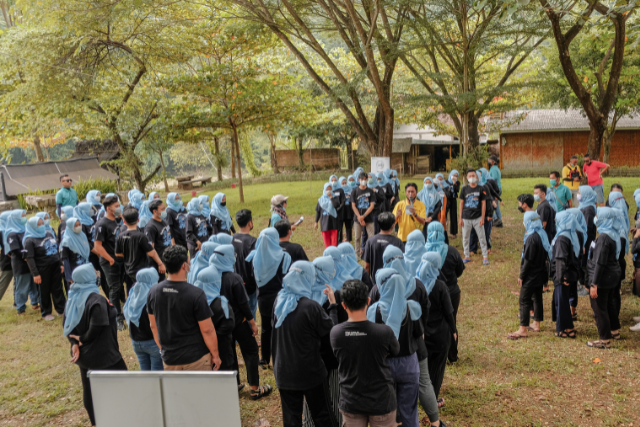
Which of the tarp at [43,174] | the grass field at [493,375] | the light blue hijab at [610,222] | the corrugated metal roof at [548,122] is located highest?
the corrugated metal roof at [548,122]

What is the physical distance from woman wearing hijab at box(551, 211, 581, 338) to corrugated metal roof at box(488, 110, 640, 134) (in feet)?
62.9

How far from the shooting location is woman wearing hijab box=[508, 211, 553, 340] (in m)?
5.87

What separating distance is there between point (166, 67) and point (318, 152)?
50.6 ft

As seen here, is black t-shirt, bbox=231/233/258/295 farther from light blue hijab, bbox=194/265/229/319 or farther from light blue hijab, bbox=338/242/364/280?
light blue hijab, bbox=338/242/364/280

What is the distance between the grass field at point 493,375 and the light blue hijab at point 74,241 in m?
1.20

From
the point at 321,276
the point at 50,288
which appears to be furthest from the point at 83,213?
the point at 321,276

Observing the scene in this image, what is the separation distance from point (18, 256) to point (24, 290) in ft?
2.17

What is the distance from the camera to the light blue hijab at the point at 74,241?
22.9 feet

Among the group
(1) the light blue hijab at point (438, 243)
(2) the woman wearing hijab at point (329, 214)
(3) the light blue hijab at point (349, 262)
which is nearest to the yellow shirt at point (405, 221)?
(2) the woman wearing hijab at point (329, 214)

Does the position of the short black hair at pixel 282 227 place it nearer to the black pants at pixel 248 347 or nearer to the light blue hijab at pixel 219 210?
the black pants at pixel 248 347

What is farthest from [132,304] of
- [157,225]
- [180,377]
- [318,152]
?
[318,152]

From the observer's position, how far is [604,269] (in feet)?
18.5

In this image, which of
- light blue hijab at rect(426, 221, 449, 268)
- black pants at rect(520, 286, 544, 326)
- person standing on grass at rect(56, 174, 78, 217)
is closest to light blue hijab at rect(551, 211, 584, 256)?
black pants at rect(520, 286, 544, 326)

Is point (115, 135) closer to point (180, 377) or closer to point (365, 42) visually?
point (365, 42)
